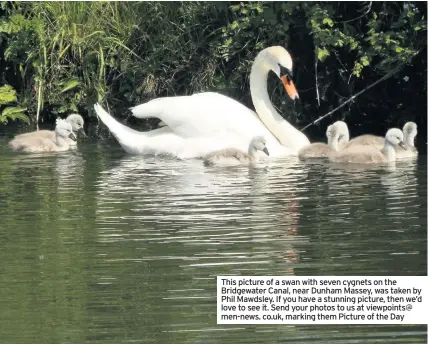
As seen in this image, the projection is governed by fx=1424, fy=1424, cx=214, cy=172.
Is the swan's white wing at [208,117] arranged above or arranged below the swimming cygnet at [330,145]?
above

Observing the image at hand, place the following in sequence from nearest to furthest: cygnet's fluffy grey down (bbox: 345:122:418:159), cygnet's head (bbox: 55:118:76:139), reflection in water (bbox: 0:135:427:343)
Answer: reflection in water (bbox: 0:135:427:343), cygnet's fluffy grey down (bbox: 345:122:418:159), cygnet's head (bbox: 55:118:76:139)

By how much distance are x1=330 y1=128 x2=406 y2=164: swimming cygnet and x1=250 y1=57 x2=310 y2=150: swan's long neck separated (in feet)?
2.83

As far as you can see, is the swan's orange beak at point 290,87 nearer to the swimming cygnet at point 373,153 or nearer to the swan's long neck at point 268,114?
the swan's long neck at point 268,114

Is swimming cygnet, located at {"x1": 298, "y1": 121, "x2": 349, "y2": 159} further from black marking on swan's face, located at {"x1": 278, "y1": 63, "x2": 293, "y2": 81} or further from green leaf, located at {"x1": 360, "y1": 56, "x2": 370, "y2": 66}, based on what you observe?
black marking on swan's face, located at {"x1": 278, "y1": 63, "x2": 293, "y2": 81}

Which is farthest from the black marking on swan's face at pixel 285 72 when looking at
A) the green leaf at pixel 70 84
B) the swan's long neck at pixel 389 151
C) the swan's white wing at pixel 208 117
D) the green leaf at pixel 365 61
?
the green leaf at pixel 70 84

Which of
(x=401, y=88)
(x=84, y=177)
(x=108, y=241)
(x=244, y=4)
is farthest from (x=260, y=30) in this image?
(x=108, y=241)

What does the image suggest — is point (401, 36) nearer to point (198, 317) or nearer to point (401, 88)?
point (401, 88)

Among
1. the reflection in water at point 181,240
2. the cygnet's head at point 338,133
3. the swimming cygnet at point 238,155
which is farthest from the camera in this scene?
the cygnet's head at point 338,133

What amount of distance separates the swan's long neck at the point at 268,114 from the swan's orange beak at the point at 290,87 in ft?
0.76

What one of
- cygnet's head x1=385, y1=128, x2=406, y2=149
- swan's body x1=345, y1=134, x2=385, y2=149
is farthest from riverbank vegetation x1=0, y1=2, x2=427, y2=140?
cygnet's head x1=385, y1=128, x2=406, y2=149

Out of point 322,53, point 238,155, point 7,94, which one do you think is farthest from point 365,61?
point 7,94

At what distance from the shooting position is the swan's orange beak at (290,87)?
45.8 feet

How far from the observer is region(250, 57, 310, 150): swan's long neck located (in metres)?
13.9

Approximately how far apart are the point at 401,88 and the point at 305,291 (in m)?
7.76
